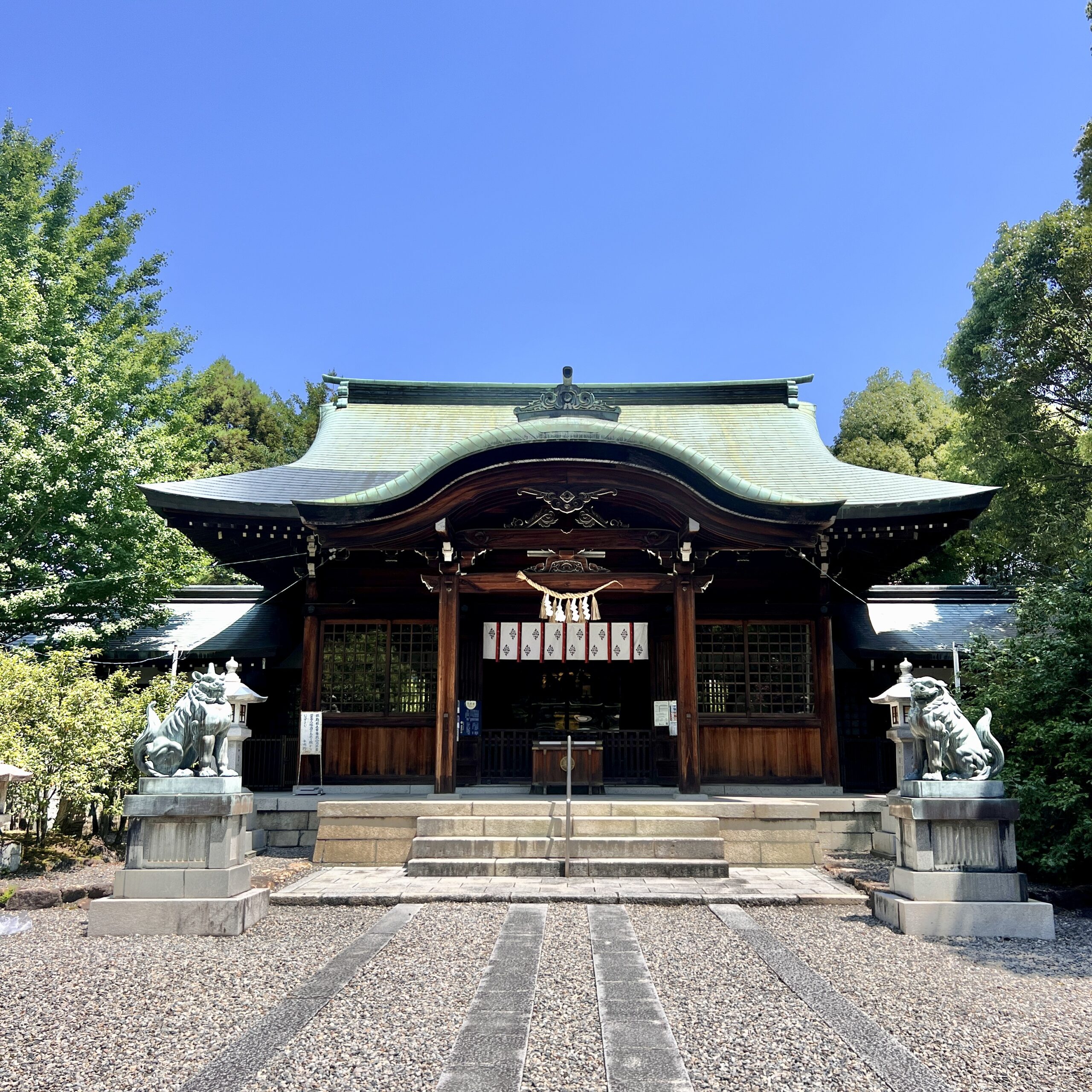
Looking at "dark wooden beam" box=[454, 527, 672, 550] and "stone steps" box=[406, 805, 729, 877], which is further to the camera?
"dark wooden beam" box=[454, 527, 672, 550]

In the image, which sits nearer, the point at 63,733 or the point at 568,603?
A: the point at 63,733

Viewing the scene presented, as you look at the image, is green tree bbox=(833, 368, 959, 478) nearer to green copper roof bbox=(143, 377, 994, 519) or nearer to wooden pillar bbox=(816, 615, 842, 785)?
green copper roof bbox=(143, 377, 994, 519)

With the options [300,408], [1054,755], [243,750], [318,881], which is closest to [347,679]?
[243,750]

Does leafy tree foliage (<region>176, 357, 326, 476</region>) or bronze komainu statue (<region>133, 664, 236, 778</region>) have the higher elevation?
leafy tree foliage (<region>176, 357, 326, 476</region>)

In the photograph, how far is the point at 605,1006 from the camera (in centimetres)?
486

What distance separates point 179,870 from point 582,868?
4.11m

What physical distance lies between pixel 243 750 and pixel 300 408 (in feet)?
88.3

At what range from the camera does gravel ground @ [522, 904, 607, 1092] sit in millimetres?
3854

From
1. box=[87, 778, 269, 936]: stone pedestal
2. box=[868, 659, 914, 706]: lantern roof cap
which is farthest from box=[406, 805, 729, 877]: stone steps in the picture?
box=[868, 659, 914, 706]: lantern roof cap

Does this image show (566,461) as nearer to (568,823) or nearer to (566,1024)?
(568,823)

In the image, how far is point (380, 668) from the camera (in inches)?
475

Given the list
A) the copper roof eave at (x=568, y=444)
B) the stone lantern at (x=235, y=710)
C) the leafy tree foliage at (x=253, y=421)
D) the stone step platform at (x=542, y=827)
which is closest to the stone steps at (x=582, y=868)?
the stone step platform at (x=542, y=827)

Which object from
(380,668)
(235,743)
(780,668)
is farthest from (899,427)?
(235,743)

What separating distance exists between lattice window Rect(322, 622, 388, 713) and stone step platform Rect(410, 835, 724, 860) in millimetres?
3173
